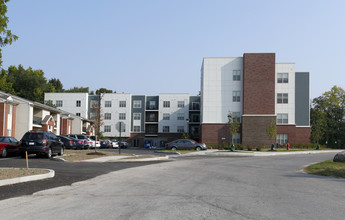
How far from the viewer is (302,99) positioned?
205 feet

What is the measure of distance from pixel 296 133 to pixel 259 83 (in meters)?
11.5

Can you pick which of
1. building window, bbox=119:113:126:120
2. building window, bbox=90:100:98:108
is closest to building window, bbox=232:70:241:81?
building window, bbox=119:113:126:120

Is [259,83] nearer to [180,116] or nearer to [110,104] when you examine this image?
[180,116]

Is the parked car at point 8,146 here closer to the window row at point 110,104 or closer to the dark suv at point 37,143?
the dark suv at point 37,143

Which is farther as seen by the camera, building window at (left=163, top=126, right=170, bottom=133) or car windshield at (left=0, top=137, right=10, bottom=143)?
building window at (left=163, top=126, right=170, bottom=133)

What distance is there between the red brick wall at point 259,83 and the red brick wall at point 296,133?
4.26 meters

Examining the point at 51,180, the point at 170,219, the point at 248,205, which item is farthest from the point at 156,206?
the point at 51,180

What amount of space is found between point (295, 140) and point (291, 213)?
2208 inches

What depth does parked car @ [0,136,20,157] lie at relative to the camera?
78.3 feet

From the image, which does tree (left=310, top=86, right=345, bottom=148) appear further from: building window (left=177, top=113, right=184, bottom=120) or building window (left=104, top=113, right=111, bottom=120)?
building window (left=104, top=113, right=111, bottom=120)

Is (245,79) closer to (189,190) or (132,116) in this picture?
(132,116)

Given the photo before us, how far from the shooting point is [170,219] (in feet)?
21.6

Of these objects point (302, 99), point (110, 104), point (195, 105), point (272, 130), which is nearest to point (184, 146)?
point (272, 130)

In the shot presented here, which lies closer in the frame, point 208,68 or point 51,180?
point 51,180
